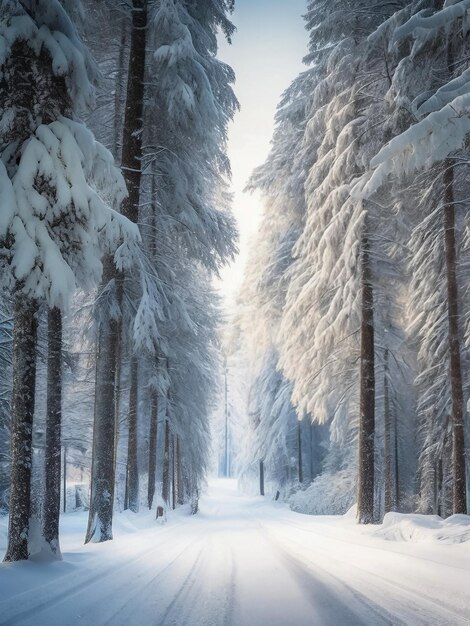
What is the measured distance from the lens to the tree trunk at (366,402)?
10.8 meters

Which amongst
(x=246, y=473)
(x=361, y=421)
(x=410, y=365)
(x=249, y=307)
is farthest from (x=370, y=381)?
(x=246, y=473)

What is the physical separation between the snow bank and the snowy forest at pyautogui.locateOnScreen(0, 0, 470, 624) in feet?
1.35

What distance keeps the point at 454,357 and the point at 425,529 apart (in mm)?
4407

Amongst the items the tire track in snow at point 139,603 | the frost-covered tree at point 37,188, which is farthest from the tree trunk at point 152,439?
the tire track in snow at point 139,603

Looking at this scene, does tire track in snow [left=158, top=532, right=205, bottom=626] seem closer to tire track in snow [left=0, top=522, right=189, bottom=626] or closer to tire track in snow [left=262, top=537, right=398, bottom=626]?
tire track in snow [left=0, top=522, right=189, bottom=626]

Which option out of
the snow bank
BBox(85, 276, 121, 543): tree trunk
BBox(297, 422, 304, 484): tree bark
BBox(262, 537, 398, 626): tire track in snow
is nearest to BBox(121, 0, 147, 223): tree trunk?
BBox(85, 276, 121, 543): tree trunk

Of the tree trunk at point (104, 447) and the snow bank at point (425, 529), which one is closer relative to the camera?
the snow bank at point (425, 529)

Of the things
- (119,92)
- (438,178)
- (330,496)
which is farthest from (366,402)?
(330,496)

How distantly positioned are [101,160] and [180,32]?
16.6ft

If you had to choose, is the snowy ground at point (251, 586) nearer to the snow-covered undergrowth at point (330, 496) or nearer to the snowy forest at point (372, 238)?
the snowy forest at point (372, 238)

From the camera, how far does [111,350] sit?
895 centimetres

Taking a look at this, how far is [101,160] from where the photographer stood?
19.2 feet

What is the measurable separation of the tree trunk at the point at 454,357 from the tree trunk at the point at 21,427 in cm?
900

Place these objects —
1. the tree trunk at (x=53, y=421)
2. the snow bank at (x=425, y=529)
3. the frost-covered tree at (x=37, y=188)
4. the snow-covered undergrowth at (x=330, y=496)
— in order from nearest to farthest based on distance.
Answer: the frost-covered tree at (x=37, y=188)
the snow bank at (x=425, y=529)
the tree trunk at (x=53, y=421)
the snow-covered undergrowth at (x=330, y=496)
